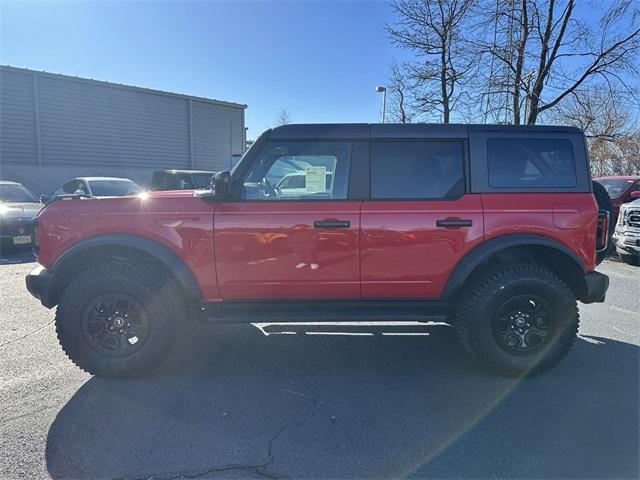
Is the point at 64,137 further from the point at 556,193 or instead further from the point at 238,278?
the point at 556,193

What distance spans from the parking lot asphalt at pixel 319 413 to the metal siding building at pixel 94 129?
16303 millimetres

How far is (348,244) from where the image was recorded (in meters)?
3.22

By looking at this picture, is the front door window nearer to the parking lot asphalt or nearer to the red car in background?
the parking lot asphalt

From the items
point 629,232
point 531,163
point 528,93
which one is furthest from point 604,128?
point 531,163

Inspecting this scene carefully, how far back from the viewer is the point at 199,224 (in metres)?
3.21

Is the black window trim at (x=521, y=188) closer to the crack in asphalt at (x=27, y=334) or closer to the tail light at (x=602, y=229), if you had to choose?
the tail light at (x=602, y=229)

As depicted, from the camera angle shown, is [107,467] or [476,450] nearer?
[107,467]

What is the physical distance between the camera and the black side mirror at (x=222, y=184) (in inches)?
125

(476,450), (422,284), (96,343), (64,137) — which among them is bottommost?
(476,450)

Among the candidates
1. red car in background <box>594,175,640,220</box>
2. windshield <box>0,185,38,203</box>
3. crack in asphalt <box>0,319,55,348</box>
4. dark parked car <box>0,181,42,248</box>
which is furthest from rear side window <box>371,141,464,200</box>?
windshield <box>0,185,38,203</box>

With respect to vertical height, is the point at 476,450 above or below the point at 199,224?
below

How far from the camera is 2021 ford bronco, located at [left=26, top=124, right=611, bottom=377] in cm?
321

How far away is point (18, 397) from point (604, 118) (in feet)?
71.2

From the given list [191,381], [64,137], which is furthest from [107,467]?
[64,137]
